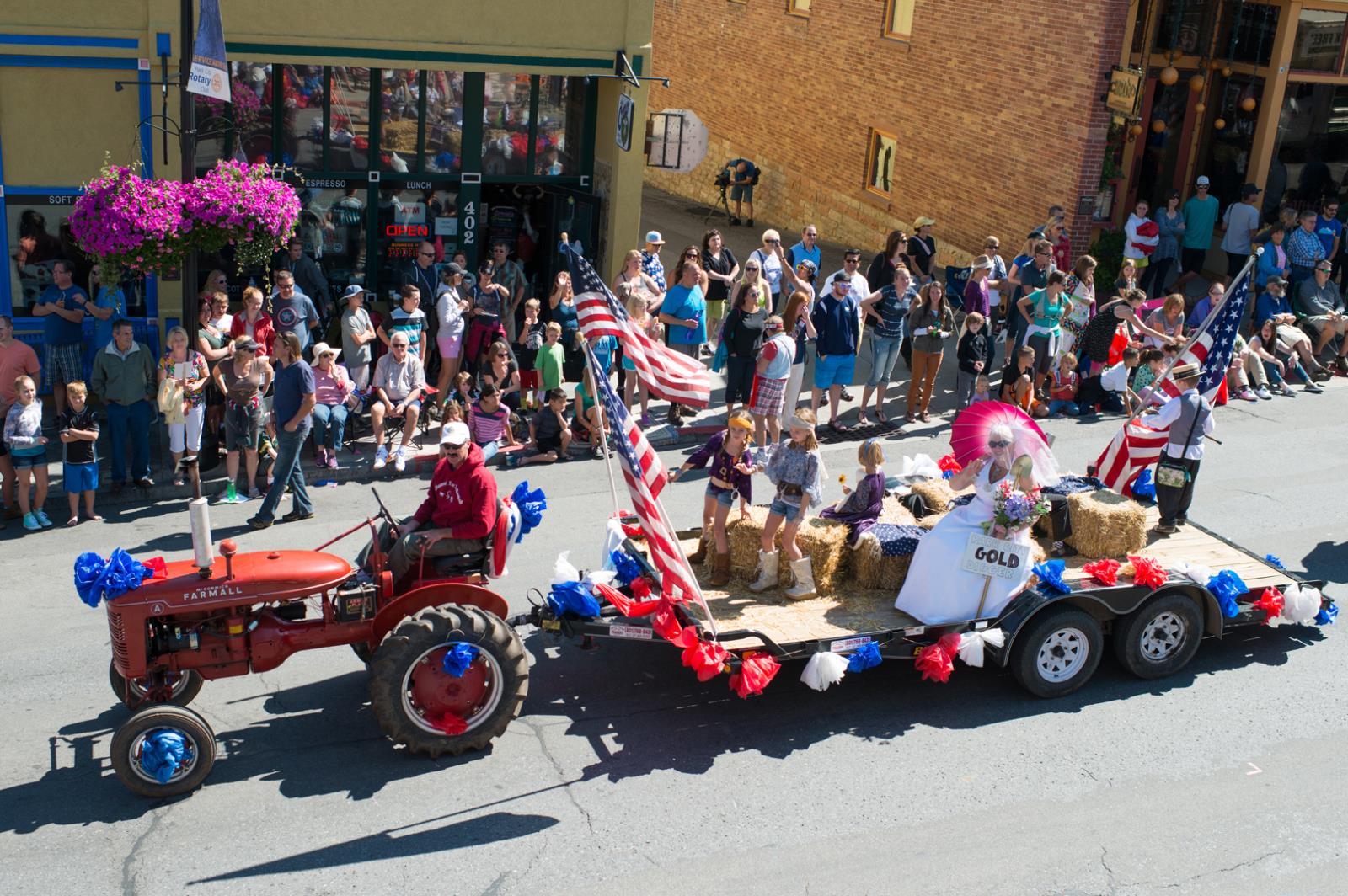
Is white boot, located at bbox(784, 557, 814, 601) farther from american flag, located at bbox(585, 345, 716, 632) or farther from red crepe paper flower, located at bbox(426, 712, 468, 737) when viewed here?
red crepe paper flower, located at bbox(426, 712, 468, 737)

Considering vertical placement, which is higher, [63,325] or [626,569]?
[63,325]

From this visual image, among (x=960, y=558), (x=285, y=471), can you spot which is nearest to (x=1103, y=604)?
(x=960, y=558)

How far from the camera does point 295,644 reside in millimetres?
8945

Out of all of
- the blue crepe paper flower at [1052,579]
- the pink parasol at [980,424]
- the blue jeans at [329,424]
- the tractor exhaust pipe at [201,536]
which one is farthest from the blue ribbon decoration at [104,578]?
the blue crepe paper flower at [1052,579]

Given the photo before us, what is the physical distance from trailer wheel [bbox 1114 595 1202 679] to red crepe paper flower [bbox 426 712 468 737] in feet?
15.5

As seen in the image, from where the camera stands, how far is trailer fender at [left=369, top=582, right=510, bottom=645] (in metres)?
9.09

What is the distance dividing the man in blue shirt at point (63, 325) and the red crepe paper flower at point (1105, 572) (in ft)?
33.3

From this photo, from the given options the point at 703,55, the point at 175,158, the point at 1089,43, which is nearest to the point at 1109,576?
the point at 175,158

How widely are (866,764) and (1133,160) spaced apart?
14.9 metres

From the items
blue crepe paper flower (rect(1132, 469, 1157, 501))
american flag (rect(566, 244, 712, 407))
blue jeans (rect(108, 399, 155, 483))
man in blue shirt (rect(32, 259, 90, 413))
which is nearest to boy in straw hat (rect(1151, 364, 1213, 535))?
blue crepe paper flower (rect(1132, 469, 1157, 501))

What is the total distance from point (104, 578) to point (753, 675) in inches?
157

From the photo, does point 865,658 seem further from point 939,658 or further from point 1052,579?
point 1052,579

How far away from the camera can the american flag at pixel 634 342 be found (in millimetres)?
9375

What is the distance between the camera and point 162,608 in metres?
8.48
